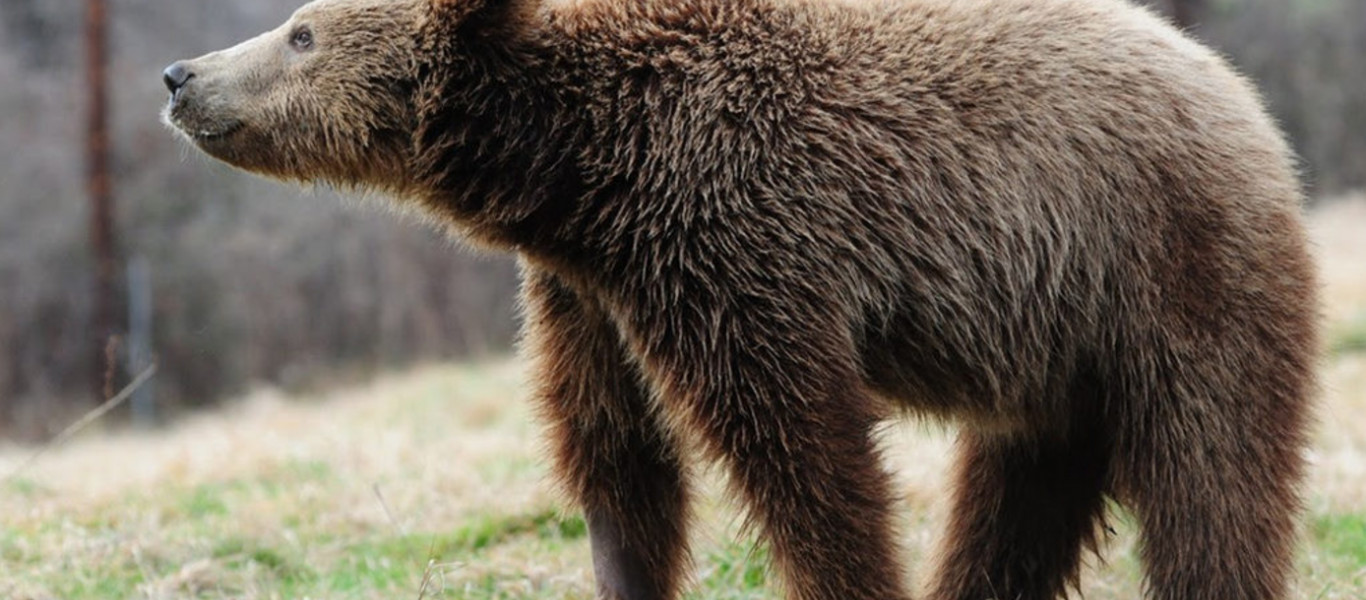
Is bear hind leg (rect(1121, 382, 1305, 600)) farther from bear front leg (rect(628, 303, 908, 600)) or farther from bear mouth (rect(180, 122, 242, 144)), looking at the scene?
bear mouth (rect(180, 122, 242, 144))

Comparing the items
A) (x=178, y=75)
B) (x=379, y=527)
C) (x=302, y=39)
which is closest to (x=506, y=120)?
(x=302, y=39)

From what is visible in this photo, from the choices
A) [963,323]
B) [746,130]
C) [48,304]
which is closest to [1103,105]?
[963,323]

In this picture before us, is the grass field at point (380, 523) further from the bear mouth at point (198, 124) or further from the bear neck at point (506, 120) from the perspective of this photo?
the bear mouth at point (198, 124)

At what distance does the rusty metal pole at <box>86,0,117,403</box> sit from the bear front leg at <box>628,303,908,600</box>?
44.9 ft

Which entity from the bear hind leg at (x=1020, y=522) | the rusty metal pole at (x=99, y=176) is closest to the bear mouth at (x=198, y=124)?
the bear hind leg at (x=1020, y=522)

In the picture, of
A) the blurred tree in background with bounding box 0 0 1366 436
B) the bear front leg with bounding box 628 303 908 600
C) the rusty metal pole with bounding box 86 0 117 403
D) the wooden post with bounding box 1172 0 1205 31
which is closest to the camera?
the bear front leg with bounding box 628 303 908 600

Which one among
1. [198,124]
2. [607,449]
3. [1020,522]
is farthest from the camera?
[1020,522]

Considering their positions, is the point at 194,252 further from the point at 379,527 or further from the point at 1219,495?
the point at 1219,495

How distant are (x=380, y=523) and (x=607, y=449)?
2306 mm

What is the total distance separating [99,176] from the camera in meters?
17.1

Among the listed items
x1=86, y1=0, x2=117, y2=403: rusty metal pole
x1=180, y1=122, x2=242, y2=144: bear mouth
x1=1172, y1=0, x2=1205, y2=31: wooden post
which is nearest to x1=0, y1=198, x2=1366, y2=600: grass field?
x1=180, y1=122, x2=242, y2=144: bear mouth

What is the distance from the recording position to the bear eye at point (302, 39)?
14.2ft

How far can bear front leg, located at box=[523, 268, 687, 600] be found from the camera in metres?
4.53

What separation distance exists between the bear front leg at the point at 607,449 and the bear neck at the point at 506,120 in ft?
1.23
